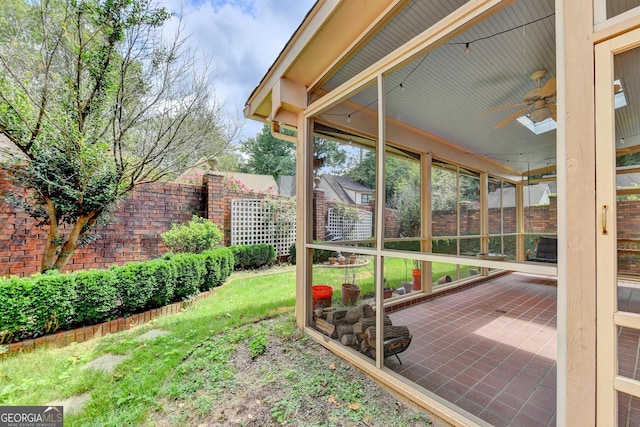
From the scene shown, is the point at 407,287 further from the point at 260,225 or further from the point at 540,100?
the point at 260,225

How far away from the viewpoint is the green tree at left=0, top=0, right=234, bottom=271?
3.75 metres

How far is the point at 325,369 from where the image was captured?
8.93ft

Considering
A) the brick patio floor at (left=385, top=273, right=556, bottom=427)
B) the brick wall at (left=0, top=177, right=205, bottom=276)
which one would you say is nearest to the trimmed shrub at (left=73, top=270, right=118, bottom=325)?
the brick wall at (left=0, top=177, right=205, bottom=276)

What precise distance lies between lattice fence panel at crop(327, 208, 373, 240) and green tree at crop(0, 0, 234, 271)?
3464mm

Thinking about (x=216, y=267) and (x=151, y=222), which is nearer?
(x=216, y=267)

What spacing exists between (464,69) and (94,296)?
5.58 metres

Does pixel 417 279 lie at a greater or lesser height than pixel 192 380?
greater

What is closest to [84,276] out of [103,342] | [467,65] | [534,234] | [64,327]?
[64,327]

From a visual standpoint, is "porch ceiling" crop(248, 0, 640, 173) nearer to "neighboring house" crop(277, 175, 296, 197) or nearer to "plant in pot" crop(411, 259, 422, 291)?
"plant in pot" crop(411, 259, 422, 291)

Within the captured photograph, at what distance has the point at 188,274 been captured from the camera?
4.65 m

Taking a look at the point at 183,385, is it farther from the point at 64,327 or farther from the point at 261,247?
the point at 261,247

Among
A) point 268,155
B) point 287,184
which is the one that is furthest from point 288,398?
point 268,155

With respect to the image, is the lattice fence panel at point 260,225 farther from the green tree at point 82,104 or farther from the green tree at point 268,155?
the green tree at point 268,155

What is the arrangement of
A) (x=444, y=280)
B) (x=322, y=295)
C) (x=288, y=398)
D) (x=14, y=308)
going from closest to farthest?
1. (x=288, y=398)
2. (x=14, y=308)
3. (x=322, y=295)
4. (x=444, y=280)
